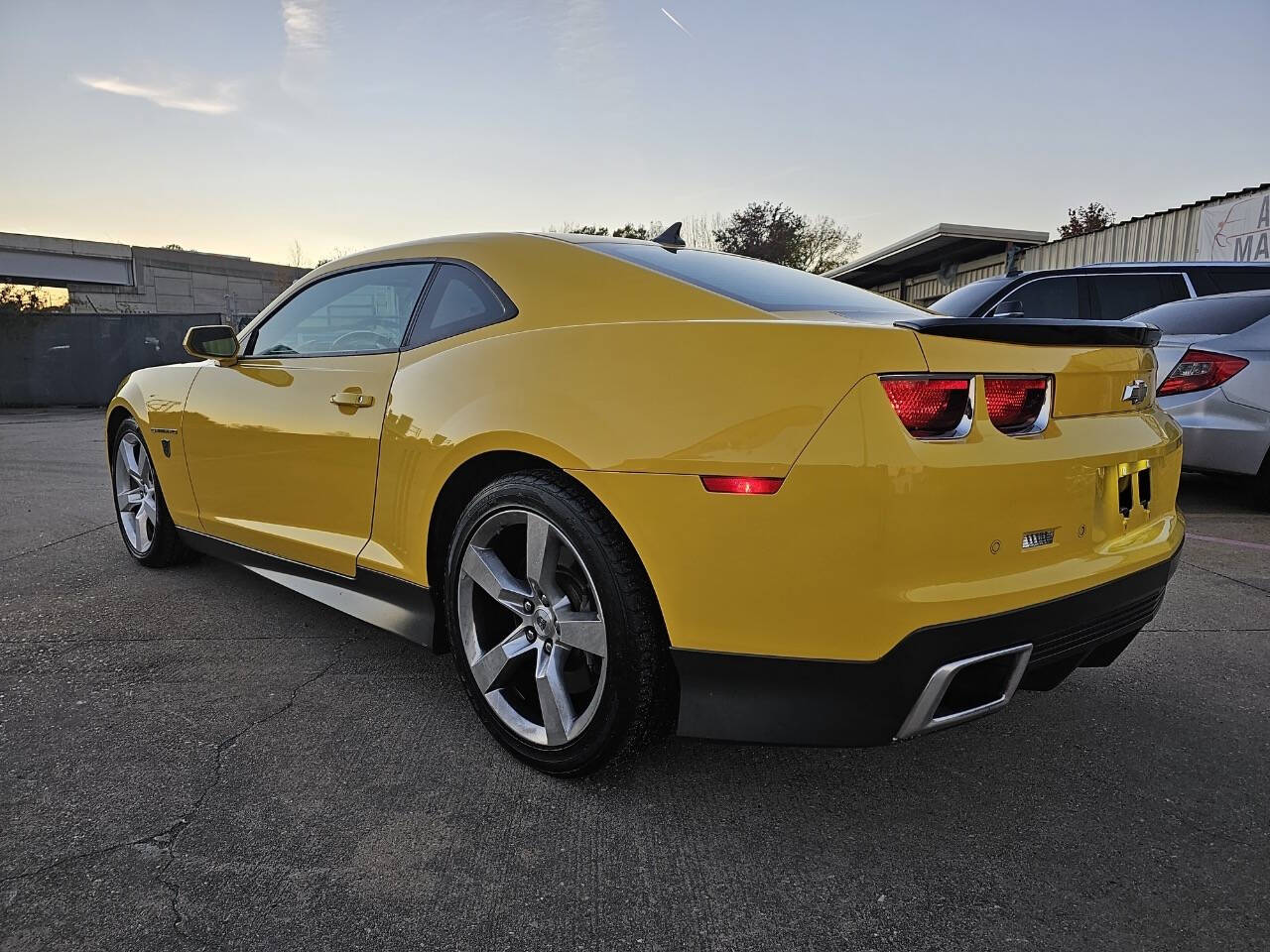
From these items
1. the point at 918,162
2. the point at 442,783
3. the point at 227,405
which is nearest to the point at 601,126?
the point at 918,162

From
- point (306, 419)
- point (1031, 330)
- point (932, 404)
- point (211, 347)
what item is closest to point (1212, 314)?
point (1031, 330)

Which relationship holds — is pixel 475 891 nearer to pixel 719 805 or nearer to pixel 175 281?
pixel 719 805

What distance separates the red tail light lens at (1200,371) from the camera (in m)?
5.26

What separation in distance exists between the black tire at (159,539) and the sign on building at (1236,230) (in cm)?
1357

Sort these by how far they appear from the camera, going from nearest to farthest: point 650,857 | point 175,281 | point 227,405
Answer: point 650,857
point 227,405
point 175,281

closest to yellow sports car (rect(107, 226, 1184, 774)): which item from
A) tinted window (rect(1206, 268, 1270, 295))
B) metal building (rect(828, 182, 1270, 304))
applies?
tinted window (rect(1206, 268, 1270, 295))

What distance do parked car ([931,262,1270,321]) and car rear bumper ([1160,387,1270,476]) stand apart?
1639mm

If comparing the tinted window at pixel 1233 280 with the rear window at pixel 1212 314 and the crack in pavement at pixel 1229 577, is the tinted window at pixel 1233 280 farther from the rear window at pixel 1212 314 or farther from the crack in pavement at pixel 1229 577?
the crack in pavement at pixel 1229 577

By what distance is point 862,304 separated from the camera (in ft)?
7.57

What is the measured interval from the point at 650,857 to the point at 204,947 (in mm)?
884

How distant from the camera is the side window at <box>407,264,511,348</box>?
2375 millimetres

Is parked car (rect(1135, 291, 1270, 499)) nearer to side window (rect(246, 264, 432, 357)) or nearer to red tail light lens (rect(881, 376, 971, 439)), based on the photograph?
red tail light lens (rect(881, 376, 971, 439))

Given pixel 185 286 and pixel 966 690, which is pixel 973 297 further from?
pixel 185 286

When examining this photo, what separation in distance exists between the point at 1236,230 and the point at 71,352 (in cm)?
2260
